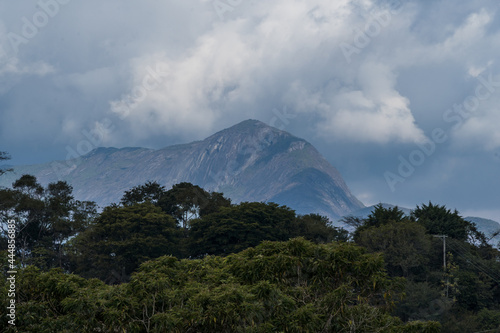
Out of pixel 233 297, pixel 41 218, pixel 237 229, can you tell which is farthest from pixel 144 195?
pixel 233 297

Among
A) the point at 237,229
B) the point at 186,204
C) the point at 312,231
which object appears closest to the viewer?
the point at 237,229

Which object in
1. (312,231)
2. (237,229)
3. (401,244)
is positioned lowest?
(401,244)

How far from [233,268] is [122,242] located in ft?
119

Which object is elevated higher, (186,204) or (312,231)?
(186,204)

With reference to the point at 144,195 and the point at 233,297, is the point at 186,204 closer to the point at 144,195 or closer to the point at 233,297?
the point at 144,195

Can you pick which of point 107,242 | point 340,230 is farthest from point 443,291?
point 107,242

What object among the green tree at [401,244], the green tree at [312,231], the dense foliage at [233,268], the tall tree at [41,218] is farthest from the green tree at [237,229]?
the tall tree at [41,218]

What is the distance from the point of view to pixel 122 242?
160ft

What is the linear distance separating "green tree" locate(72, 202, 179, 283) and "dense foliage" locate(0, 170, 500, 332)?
0.48 ft

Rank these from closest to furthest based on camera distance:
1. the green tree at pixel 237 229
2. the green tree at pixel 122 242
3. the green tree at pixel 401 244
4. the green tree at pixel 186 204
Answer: the green tree at pixel 401 244 → the green tree at pixel 122 242 → the green tree at pixel 237 229 → the green tree at pixel 186 204

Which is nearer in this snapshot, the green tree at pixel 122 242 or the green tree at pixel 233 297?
the green tree at pixel 233 297

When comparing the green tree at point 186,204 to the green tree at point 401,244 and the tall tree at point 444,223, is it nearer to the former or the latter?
the green tree at point 401,244

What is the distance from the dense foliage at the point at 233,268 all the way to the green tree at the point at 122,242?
147 millimetres

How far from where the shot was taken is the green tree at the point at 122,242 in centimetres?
4881
